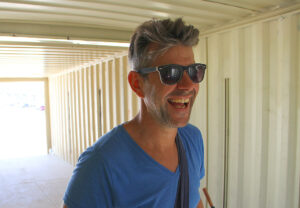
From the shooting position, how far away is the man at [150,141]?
1.37 meters

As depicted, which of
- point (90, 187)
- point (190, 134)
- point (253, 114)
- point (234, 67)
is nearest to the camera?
point (90, 187)

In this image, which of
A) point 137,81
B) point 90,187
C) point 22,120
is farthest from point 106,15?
point 22,120

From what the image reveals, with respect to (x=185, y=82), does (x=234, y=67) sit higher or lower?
higher

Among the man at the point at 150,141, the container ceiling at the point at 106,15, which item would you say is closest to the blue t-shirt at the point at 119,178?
the man at the point at 150,141

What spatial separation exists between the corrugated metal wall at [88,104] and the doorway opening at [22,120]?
2489mm

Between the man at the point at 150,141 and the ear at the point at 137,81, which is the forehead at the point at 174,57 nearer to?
the man at the point at 150,141

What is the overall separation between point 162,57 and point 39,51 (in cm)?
428

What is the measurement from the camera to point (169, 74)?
1.46 metres

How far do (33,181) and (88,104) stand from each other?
3.33 metres

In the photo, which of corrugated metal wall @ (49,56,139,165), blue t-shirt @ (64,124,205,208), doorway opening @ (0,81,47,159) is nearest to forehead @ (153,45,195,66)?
blue t-shirt @ (64,124,205,208)

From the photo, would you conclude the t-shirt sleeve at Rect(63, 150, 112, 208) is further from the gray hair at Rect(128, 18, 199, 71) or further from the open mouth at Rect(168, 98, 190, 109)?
the gray hair at Rect(128, 18, 199, 71)

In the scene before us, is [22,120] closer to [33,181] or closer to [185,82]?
[33,181]

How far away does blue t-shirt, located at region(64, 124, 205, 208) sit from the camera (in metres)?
1.33

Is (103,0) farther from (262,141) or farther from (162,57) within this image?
(262,141)
